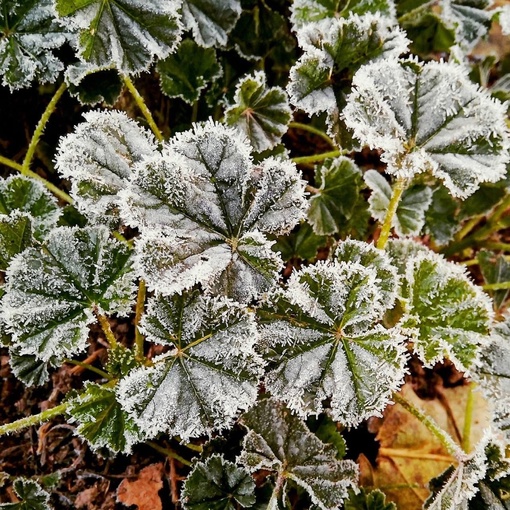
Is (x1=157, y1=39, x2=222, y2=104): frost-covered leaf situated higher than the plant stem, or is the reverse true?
(x1=157, y1=39, x2=222, y2=104): frost-covered leaf

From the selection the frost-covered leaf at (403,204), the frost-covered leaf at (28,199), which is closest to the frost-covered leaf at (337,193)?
the frost-covered leaf at (403,204)

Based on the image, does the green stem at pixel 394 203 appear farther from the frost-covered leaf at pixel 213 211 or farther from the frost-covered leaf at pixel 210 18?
the frost-covered leaf at pixel 210 18

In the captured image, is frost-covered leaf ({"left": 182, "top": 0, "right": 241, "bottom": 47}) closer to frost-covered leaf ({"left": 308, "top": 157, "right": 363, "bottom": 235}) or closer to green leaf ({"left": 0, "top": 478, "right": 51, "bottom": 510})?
frost-covered leaf ({"left": 308, "top": 157, "right": 363, "bottom": 235})

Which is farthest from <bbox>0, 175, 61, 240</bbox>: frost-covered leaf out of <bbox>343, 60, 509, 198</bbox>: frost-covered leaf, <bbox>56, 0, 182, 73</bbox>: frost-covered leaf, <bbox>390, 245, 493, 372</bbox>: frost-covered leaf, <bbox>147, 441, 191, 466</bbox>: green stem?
<bbox>390, 245, 493, 372</bbox>: frost-covered leaf

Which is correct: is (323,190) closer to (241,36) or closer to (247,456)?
(241,36)

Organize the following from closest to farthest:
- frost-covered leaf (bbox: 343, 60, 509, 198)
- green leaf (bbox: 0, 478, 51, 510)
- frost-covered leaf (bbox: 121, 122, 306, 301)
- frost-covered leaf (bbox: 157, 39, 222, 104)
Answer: frost-covered leaf (bbox: 121, 122, 306, 301) → frost-covered leaf (bbox: 343, 60, 509, 198) → green leaf (bbox: 0, 478, 51, 510) → frost-covered leaf (bbox: 157, 39, 222, 104)

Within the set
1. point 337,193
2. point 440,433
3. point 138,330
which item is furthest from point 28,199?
point 440,433

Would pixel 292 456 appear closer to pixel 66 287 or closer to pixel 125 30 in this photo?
pixel 66 287
